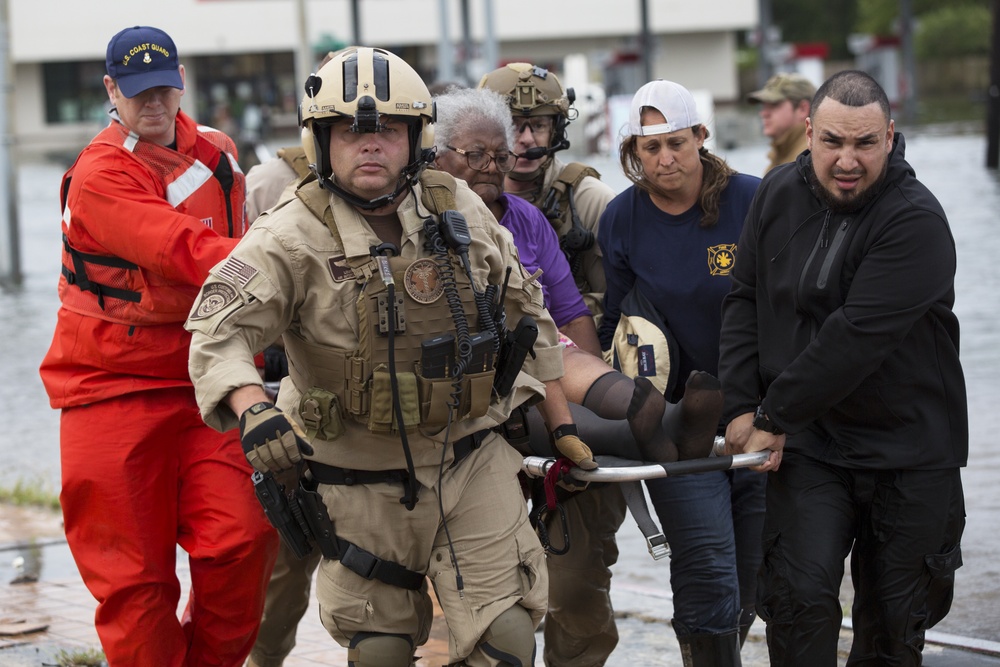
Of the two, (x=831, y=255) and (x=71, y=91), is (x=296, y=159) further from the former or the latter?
(x=71, y=91)

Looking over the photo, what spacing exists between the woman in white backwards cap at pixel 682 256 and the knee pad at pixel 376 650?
3.41ft

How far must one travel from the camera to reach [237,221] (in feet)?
15.7

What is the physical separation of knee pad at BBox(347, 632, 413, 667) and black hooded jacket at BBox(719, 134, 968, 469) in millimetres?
1232

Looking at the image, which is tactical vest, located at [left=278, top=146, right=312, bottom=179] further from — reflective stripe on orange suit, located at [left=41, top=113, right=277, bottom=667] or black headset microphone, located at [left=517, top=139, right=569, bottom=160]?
reflective stripe on orange suit, located at [left=41, top=113, right=277, bottom=667]

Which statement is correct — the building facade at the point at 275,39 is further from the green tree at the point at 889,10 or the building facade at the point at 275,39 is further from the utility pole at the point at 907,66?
the utility pole at the point at 907,66

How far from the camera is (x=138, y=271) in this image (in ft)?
14.4

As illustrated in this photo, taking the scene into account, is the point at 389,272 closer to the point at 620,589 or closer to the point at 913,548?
the point at 913,548

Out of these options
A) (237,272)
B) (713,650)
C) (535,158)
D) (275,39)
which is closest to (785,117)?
(535,158)

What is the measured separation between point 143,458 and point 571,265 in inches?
68.4

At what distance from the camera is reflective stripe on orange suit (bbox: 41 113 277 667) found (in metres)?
4.38

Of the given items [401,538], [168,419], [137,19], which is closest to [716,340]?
[401,538]

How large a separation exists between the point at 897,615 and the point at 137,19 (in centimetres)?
5422

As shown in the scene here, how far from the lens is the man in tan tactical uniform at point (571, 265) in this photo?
196 inches

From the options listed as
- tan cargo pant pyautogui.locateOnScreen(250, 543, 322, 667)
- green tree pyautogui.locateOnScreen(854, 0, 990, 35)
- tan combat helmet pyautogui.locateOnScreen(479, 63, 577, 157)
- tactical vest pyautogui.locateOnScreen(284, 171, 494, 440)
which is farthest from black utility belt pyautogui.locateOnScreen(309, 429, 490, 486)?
green tree pyautogui.locateOnScreen(854, 0, 990, 35)
